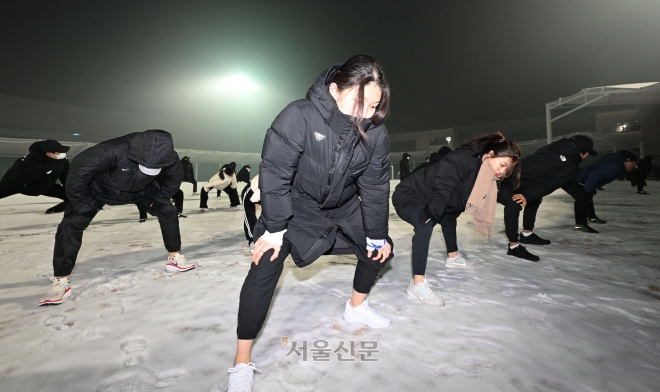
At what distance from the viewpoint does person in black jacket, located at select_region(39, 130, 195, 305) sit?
275cm

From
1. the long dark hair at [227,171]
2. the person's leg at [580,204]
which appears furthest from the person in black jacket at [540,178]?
the long dark hair at [227,171]

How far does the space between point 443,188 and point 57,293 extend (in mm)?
3455

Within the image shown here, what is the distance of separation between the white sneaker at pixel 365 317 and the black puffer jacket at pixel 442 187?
98 cm

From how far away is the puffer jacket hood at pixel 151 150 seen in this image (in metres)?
2.81

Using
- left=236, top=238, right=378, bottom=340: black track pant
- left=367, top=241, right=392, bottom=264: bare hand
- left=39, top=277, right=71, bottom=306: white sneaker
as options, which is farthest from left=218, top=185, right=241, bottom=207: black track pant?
left=236, top=238, right=378, bottom=340: black track pant

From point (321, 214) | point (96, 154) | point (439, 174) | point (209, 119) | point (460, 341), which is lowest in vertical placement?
point (460, 341)

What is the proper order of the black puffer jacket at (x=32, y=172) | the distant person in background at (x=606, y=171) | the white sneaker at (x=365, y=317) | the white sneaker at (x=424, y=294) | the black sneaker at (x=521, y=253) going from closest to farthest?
the white sneaker at (x=365, y=317) → the white sneaker at (x=424, y=294) → the black sneaker at (x=521, y=253) → the black puffer jacket at (x=32, y=172) → the distant person in background at (x=606, y=171)

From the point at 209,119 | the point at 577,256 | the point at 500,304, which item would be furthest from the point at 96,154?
the point at 209,119

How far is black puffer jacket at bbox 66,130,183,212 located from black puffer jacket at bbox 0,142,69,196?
3558 mm

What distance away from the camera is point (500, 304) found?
8.39 feet

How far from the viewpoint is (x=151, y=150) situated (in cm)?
284

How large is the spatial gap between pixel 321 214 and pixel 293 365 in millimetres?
860

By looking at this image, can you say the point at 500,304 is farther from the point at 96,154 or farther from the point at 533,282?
the point at 96,154

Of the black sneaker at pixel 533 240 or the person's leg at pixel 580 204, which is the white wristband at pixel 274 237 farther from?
the person's leg at pixel 580 204
